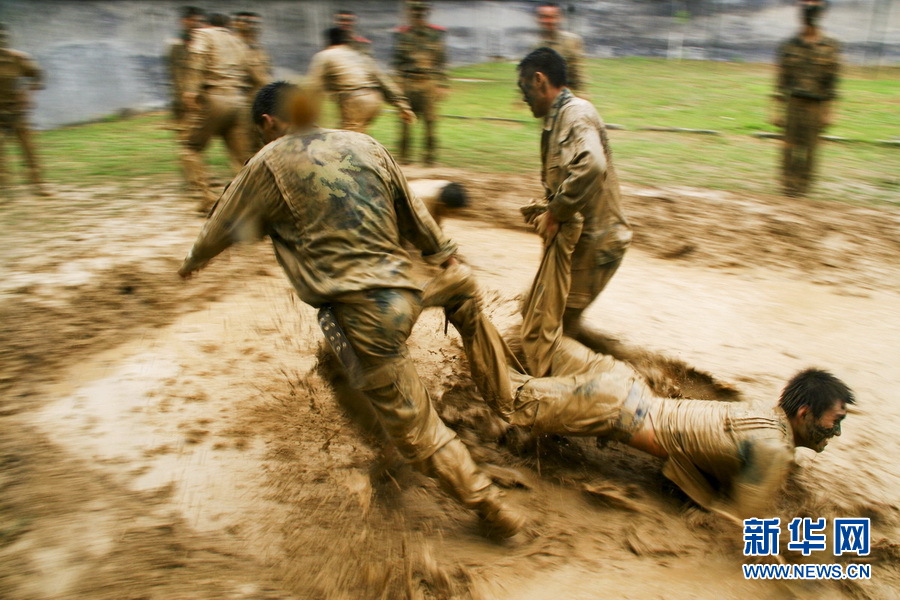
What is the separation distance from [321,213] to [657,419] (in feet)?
6.59

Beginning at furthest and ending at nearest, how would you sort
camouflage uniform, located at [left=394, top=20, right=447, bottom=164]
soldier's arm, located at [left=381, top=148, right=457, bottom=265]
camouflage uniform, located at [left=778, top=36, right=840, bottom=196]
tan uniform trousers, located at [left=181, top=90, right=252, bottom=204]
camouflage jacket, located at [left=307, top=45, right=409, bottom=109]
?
camouflage uniform, located at [left=394, top=20, right=447, bottom=164] < camouflage uniform, located at [left=778, top=36, right=840, bottom=196] < camouflage jacket, located at [left=307, top=45, right=409, bottom=109] < tan uniform trousers, located at [left=181, top=90, right=252, bottom=204] < soldier's arm, located at [left=381, top=148, right=457, bottom=265]

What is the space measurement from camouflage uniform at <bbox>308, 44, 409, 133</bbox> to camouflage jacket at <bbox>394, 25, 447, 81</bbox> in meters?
1.76

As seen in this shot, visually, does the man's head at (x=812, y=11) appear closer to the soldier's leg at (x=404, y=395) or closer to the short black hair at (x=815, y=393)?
the short black hair at (x=815, y=393)

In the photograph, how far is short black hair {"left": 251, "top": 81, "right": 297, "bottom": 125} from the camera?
312cm

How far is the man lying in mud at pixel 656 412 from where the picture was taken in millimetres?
3355

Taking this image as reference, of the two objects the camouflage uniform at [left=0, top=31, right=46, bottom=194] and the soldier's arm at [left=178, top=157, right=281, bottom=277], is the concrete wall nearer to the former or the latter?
the camouflage uniform at [left=0, top=31, right=46, bottom=194]

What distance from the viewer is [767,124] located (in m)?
12.5

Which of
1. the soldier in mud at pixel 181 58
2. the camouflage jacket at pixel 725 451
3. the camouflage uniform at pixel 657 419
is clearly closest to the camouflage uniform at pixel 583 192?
the camouflage uniform at pixel 657 419

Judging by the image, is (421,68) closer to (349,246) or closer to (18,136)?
(18,136)

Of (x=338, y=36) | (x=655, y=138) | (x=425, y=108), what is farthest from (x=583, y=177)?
(x=655, y=138)

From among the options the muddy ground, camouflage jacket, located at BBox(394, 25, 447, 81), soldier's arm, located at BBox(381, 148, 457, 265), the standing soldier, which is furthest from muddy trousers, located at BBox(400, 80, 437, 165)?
soldier's arm, located at BBox(381, 148, 457, 265)

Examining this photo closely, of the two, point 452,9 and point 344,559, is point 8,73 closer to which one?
point 344,559

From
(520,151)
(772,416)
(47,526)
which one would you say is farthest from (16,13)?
(772,416)

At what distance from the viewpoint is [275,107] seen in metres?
3.13
